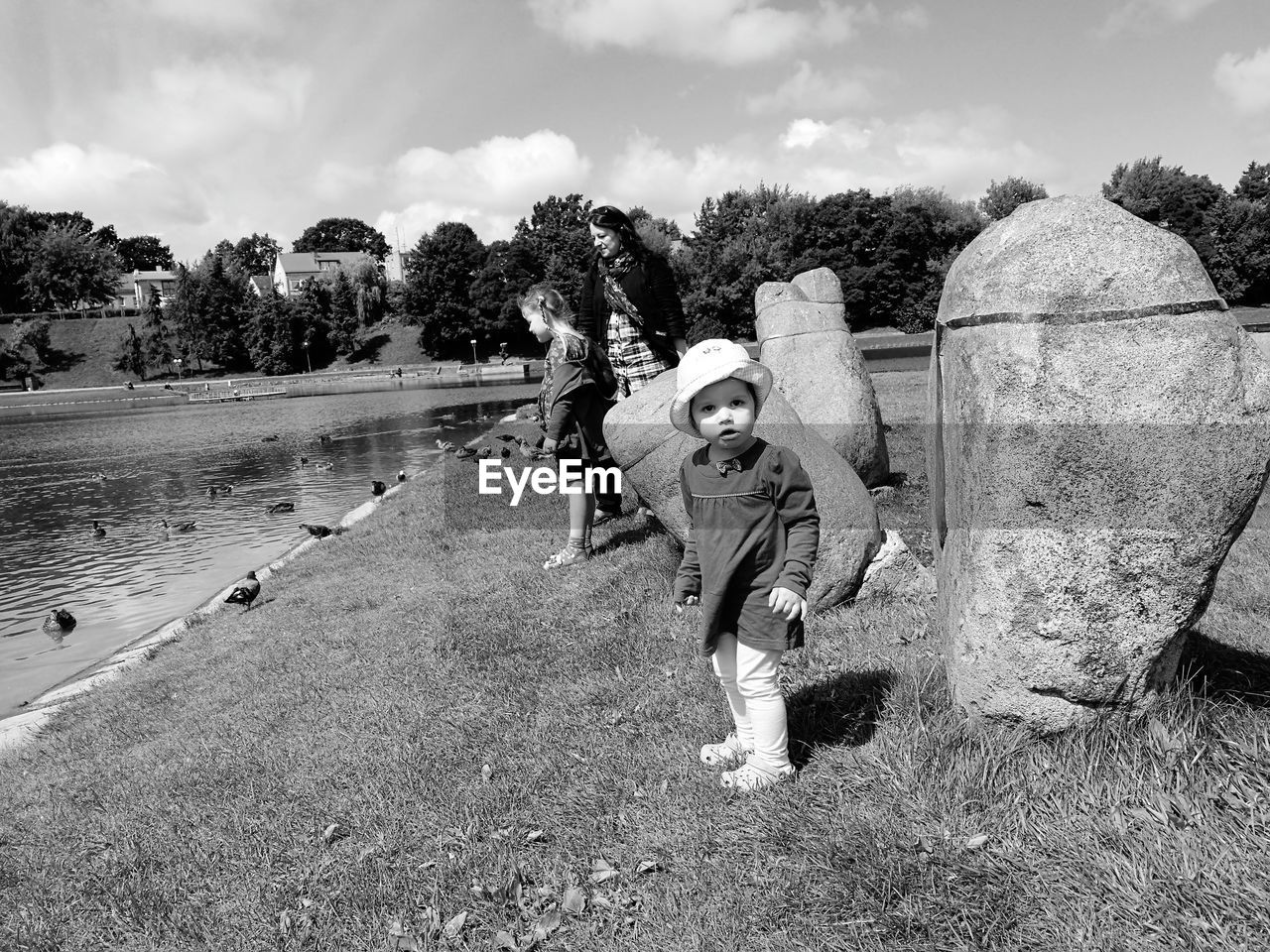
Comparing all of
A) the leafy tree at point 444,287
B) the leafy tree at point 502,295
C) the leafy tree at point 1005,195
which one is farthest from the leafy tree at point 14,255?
the leafy tree at point 1005,195

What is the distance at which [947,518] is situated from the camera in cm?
360

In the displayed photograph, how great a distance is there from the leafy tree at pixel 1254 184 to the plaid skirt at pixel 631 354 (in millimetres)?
85663

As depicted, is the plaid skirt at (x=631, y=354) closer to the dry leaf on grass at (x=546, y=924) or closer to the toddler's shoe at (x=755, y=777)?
the toddler's shoe at (x=755, y=777)

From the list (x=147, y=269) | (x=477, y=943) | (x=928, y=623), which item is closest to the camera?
(x=477, y=943)

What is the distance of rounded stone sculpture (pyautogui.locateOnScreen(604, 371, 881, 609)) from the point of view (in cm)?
548

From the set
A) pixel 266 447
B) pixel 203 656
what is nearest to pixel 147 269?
pixel 266 447

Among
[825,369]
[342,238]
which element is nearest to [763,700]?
[825,369]

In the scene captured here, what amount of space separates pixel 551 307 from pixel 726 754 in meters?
4.95

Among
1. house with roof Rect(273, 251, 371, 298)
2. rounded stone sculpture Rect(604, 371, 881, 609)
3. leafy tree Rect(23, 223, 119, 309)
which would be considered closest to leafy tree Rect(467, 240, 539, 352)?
house with roof Rect(273, 251, 371, 298)

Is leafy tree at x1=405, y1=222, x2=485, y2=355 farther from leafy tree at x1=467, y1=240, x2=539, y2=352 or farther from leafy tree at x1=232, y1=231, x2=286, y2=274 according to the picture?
Answer: leafy tree at x1=232, y1=231, x2=286, y2=274

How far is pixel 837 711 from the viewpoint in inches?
156

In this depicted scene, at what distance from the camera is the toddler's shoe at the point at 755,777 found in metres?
3.48

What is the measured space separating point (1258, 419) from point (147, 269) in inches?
6952

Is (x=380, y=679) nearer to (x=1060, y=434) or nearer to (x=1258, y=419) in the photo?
(x=1060, y=434)
